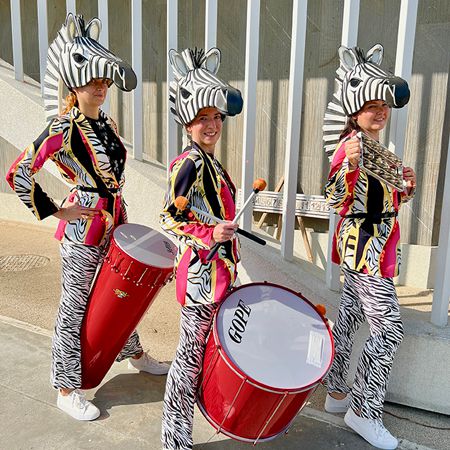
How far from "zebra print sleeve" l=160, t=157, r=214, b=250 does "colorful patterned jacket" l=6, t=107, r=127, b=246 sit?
0.57m

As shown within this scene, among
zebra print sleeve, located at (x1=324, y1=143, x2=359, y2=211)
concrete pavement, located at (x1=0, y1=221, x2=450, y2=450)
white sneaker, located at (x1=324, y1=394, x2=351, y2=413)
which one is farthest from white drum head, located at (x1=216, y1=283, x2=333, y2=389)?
white sneaker, located at (x1=324, y1=394, x2=351, y2=413)

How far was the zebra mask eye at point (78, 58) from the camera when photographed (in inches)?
95.7

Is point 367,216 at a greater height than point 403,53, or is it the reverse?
point 403,53

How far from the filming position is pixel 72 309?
8.83 feet

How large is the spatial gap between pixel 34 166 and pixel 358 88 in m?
1.53

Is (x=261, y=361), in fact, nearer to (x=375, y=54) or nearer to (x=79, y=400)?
(x=79, y=400)

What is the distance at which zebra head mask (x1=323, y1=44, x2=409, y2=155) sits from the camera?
2254 millimetres

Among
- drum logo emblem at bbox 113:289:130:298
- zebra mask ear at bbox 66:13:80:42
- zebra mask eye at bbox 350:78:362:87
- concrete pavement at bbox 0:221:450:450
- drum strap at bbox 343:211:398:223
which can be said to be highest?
zebra mask ear at bbox 66:13:80:42

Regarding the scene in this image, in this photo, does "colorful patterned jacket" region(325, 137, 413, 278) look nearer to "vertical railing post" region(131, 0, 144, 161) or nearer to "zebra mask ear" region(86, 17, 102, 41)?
"zebra mask ear" region(86, 17, 102, 41)

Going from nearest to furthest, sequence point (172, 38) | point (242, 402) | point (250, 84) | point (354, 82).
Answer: point (242, 402), point (354, 82), point (250, 84), point (172, 38)

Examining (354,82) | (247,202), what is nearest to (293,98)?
(354,82)

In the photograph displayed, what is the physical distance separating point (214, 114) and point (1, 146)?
18.7ft

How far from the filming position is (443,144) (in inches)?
177

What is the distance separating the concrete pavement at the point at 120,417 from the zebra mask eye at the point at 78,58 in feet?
5.95
